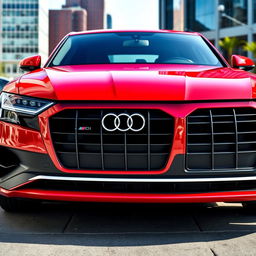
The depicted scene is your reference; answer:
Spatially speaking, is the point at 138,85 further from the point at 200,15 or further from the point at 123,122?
the point at 200,15

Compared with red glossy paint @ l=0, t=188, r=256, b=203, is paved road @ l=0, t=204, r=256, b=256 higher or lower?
lower

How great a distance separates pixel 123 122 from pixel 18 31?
121 meters

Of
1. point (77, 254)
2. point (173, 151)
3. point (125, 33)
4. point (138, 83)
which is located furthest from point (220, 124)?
point (125, 33)

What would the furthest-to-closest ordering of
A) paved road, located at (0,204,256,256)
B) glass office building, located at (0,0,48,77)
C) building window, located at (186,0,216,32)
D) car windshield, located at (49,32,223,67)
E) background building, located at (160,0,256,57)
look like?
glass office building, located at (0,0,48,77), building window, located at (186,0,216,32), background building, located at (160,0,256,57), car windshield, located at (49,32,223,67), paved road, located at (0,204,256,256)

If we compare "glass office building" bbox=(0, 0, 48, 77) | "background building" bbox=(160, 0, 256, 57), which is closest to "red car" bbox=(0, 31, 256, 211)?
"background building" bbox=(160, 0, 256, 57)

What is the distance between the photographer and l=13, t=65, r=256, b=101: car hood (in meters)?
2.85

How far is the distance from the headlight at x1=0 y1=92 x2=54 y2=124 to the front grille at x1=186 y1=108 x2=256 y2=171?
90 centimetres

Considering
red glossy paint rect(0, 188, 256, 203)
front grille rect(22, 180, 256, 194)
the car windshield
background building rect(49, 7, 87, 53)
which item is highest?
background building rect(49, 7, 87, 53)

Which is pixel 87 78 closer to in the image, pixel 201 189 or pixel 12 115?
pixel 12 115

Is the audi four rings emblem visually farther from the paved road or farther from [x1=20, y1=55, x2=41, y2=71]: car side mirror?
[x1=20, y1=55, x2=41, y2=71]: car side mirror

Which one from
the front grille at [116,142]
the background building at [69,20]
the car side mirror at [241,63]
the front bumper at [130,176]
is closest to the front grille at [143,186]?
the front bumper at [130,176]

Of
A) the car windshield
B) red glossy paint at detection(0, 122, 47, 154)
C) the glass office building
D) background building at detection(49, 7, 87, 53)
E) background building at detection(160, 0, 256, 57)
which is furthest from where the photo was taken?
background building at detection(49, 7, 87, 53)

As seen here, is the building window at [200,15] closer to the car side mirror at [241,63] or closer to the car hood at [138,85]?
the car side mirror at [241,63]

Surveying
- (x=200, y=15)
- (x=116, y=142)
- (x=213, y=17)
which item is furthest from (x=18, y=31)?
(x=116, y=142)
